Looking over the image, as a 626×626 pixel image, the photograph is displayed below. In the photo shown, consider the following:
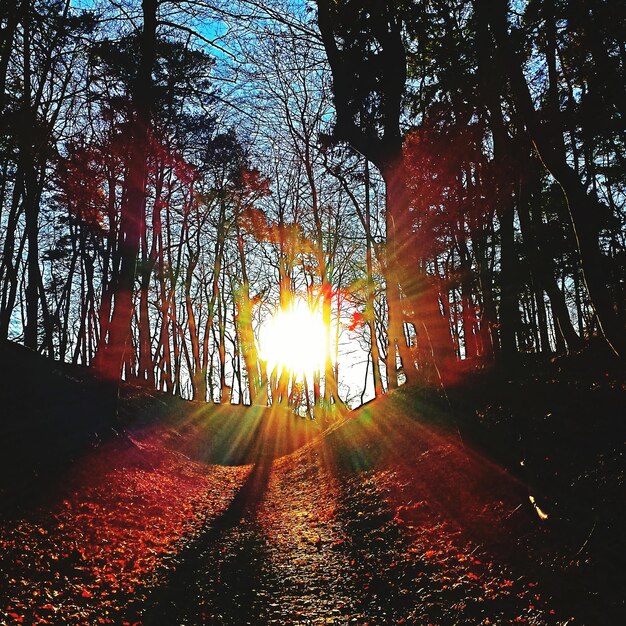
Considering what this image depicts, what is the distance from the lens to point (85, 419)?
29.3 ft

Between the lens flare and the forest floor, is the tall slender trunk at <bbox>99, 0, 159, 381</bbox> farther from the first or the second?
the lens flare

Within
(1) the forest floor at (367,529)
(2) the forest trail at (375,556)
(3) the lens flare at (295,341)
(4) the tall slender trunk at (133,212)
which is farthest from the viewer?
(3) the lens flare at (295,341)

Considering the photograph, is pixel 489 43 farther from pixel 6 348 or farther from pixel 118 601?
pixel 6 348

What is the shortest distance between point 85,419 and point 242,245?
16.5m

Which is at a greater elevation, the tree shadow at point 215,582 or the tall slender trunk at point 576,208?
the tall slender trunk at point 576,208

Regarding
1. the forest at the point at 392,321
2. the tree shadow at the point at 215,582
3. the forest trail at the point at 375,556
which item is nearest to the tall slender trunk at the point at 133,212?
the forest at the point at 392,321

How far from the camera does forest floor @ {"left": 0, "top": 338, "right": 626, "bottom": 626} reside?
12.3 feet

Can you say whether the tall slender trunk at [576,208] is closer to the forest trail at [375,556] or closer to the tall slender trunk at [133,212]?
the forest trail at [375,556]

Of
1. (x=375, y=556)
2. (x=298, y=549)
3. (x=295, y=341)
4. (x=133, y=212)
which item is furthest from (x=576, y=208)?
(x=295, y=341)

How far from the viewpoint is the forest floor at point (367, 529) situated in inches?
147

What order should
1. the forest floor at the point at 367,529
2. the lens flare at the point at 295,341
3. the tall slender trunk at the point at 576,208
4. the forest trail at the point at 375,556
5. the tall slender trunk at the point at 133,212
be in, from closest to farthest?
the forest floor at the point at 367,529 → the forest trail at the point at 375,556 → the tall slender trunk at the point at 576,208 → the tall slender trunk at the point at 133,212 → the lens flare at the point at 295,341

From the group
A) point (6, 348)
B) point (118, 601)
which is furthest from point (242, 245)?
point (118, 601)

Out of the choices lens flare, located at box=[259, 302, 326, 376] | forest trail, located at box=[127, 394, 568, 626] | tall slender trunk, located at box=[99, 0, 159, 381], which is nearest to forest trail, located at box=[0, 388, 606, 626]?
forest trail, located at box=[127, 394, 568, 626]

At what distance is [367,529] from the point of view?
599cm
